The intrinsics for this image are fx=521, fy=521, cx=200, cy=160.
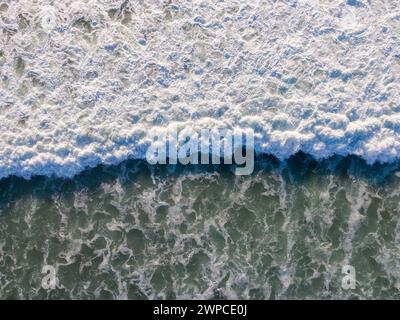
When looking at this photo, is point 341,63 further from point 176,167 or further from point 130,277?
point 130,277

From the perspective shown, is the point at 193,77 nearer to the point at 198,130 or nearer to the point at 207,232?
the point at 198,130

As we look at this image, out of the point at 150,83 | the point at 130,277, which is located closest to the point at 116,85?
the point at 150,83

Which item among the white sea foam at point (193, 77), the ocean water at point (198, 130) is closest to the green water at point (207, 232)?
the ocean water at point (198, 130)

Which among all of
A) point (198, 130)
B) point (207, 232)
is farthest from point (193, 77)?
point (207, 232)

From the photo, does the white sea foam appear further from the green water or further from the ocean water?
the green water

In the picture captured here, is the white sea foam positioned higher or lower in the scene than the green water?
higher

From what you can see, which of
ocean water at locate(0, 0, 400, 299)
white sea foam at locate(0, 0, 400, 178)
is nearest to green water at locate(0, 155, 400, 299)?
ocean water at locate(0, 0, 400, 299)
